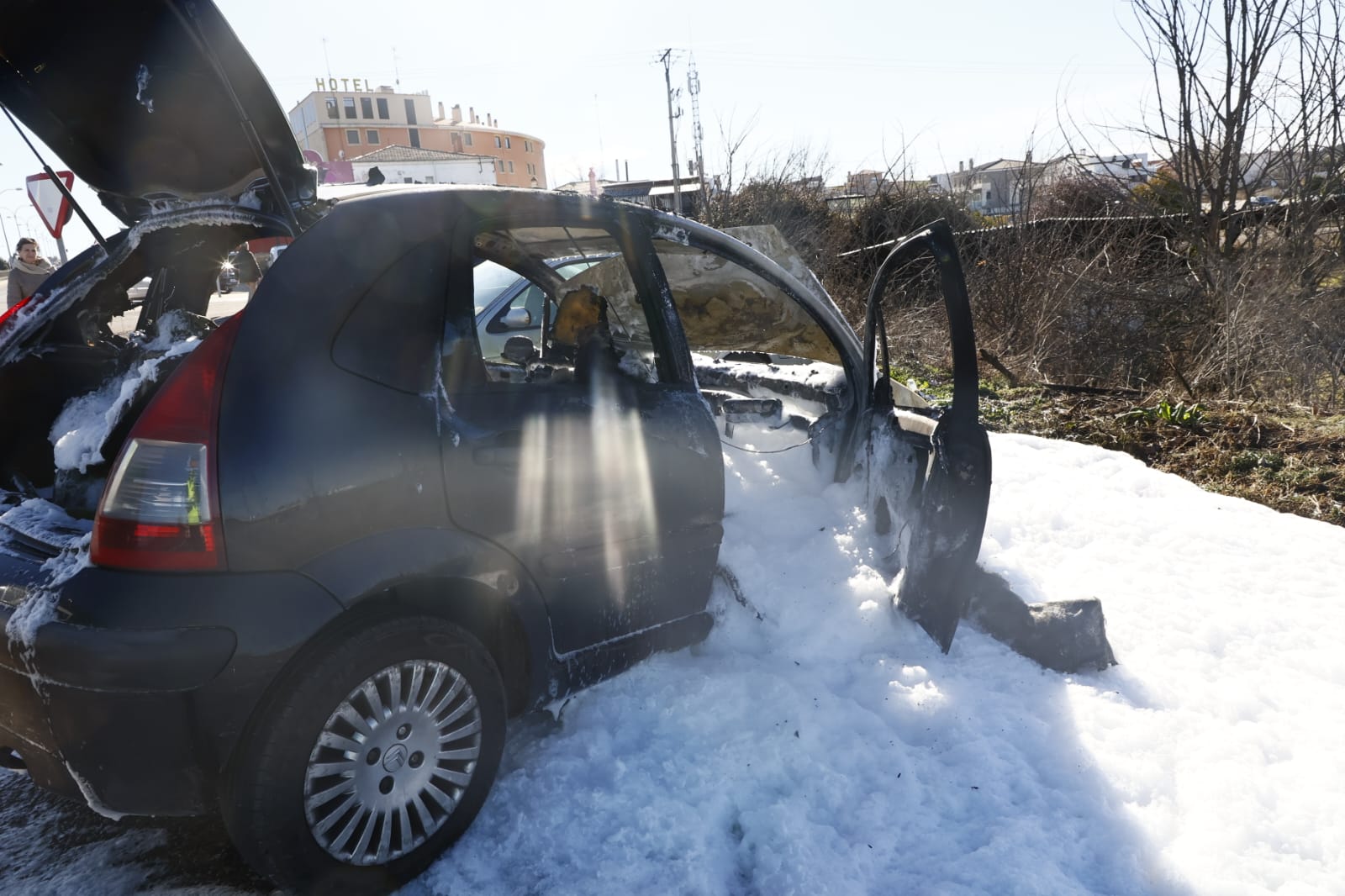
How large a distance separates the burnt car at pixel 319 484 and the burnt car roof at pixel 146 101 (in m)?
0.01

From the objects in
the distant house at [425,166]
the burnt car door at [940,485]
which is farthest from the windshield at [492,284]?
the distant house at [425,166]

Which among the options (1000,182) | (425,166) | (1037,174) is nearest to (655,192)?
(1000,182)

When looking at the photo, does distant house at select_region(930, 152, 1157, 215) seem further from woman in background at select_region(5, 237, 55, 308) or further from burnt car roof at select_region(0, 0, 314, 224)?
woman in background at select_region(5, 237, 55, 308)

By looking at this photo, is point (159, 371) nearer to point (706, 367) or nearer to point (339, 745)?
point (339, 745)

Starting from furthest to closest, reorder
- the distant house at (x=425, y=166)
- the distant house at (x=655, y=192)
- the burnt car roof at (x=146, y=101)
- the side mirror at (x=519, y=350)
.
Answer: the distant house at (x=425, y=166)
the distant house at (x=655, y=192)
the side mirror at (x=519, y=350)
the burnt car roof at (x=146, y=101)

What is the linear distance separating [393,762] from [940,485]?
2.02 meters

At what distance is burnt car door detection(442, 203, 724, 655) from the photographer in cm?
221

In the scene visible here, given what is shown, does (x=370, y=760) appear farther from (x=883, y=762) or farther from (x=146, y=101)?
(x=146, y=101)

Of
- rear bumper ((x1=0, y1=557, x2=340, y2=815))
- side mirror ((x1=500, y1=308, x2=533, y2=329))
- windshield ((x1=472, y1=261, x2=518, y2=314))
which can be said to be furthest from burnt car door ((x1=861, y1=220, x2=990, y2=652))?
windshield ((x1=472, y1=261, x2=518, y2=314))

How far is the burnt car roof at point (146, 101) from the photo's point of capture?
224 centimetres

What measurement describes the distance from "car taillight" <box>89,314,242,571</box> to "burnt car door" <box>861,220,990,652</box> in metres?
2.20

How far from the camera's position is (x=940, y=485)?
288 cm

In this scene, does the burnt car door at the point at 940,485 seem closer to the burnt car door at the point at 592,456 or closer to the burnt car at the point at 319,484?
the burnt car at the point at 319,484

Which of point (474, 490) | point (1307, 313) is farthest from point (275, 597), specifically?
point (1307, 313)
